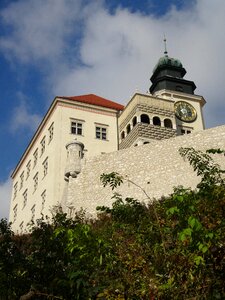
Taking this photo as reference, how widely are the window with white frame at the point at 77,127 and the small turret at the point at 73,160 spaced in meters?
7.49

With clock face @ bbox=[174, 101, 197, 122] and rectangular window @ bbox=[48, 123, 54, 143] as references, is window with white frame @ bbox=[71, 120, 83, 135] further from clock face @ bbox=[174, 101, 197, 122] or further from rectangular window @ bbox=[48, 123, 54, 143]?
clock face @ bbox=[174, 101, 197, 122]

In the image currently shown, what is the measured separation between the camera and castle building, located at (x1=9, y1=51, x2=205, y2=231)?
3105 centimetres

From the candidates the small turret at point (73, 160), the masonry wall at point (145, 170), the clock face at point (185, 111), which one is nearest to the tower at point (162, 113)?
the clock face at point (185, 111)

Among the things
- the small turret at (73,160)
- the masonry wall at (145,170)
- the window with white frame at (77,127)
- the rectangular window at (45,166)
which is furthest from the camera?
the window with white frame at (77,127)

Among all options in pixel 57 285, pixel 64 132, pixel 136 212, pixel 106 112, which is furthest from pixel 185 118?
pixel 57 285

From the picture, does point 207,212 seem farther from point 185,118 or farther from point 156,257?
point 185,118

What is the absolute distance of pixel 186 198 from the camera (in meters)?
5.90

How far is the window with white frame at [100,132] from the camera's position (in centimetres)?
3331

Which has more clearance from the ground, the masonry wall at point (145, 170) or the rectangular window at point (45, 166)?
the rectangular window at point (45, 166)

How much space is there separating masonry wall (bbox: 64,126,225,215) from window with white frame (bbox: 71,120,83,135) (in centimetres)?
897

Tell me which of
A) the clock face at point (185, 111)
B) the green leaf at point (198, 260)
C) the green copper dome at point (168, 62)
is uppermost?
the green copper dome at point (168, 62)

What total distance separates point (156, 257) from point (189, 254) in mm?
508

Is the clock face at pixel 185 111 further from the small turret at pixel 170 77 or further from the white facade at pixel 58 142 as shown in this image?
the white facade at pixel 58 142

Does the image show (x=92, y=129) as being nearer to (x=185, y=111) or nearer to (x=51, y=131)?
(x=51, y=131)
